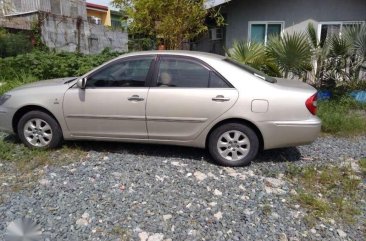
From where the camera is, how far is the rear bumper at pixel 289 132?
4.05m

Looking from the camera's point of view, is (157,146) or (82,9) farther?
(82,9)

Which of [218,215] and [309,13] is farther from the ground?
[309,13]

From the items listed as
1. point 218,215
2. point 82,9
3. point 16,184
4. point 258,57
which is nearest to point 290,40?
point 258,57

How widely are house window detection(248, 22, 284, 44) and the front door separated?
22.6 ft

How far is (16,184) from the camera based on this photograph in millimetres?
3762

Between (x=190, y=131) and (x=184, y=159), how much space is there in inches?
19.1

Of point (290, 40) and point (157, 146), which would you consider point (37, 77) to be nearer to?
point (157, 146)

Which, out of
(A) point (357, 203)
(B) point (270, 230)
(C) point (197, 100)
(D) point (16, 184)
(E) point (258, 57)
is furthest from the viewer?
(E) point (258, 57)

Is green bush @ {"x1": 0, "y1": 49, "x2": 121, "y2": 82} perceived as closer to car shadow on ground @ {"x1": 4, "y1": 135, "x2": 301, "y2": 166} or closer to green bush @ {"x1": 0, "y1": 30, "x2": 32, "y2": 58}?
green bush @ {"x1": 0, "y1": 30, "x2": 32, "y2": 58}

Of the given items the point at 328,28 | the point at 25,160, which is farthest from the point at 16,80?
the point at 328,28

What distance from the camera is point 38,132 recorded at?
Result: 4.68m

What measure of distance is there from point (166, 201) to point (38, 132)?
243 centimetres

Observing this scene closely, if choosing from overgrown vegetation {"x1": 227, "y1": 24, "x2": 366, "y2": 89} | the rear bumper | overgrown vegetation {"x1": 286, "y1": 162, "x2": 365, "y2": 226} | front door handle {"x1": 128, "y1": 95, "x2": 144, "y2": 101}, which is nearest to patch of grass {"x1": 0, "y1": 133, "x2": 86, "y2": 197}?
front door handle {"x1": 128, "y1": 95, "x2": 144, "y2": 101}

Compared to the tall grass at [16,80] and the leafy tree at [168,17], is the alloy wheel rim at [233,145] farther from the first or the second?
the tall grass at [16,80]
